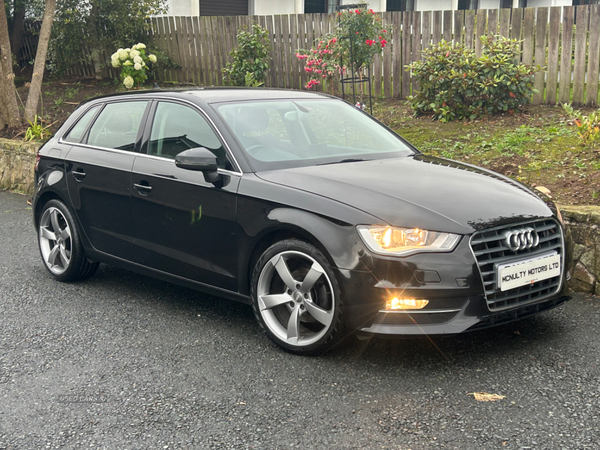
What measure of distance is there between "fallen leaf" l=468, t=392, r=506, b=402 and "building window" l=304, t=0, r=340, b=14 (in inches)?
749

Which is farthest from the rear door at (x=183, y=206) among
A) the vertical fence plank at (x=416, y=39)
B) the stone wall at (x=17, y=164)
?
the vertical fence plank at (x=416, y=39)

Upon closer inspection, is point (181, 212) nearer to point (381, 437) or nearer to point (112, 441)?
point (112, 441)

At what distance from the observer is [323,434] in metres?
3.26

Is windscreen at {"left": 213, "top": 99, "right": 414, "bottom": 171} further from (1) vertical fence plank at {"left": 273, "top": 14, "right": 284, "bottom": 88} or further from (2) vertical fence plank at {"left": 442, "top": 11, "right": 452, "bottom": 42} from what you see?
(1) vertical fence plank at {"left": 273, "top": 14, "right": 284, "bottom": 88}

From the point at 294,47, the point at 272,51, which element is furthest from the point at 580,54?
the point at 272,51

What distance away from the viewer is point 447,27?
38.5 ft

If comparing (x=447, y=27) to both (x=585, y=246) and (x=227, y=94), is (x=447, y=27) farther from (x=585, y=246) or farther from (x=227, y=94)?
(x=227, y=94)

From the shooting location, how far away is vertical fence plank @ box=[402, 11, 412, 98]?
12.1 metres

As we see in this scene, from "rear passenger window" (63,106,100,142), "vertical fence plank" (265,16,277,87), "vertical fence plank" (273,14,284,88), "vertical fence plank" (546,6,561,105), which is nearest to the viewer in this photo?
"rear passenger window" (63,106,100,142)

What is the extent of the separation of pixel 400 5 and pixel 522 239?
67.9 ft

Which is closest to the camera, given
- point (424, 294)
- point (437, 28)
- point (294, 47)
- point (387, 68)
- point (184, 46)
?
point (424, 294)

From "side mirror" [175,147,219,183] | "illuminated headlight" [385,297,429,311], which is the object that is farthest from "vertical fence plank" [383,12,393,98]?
"illuminated headlight" [385,297,429,311]

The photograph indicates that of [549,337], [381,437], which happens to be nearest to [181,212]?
[381,437]

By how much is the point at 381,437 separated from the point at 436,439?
252 mm
